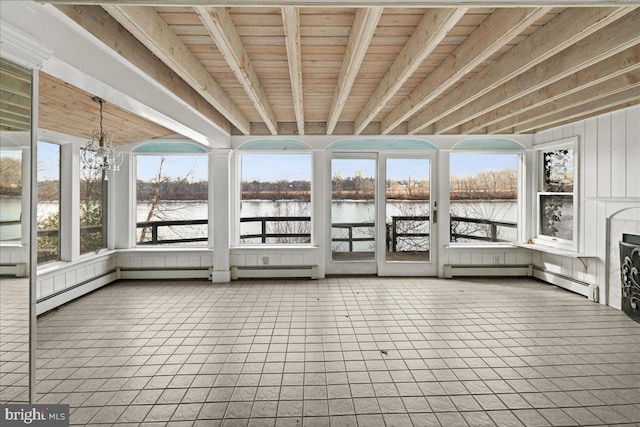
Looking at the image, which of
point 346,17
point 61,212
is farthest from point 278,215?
point 346,17

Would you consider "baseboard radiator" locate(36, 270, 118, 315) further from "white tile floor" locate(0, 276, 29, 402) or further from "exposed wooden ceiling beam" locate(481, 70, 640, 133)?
"exposed wooden ceiling beam" locate(481, 70, 640, 133)

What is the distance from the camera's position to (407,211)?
6398 mm

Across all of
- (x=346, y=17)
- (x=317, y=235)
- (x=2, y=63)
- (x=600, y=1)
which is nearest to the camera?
(x=600, y=1)

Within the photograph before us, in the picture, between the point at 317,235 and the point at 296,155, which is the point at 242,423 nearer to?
the point at 317,235

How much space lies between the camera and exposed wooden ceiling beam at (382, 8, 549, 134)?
2166mm

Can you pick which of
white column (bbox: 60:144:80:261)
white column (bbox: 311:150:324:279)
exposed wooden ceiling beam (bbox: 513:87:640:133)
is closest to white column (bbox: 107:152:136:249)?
white column (bbox: 60:144:80:261)

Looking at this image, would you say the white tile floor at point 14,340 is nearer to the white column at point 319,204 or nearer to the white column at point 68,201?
the white column at point 68,201

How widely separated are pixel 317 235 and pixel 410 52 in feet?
12.9

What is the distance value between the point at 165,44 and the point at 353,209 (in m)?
4.44

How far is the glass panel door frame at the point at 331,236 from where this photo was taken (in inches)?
249

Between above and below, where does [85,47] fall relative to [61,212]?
above


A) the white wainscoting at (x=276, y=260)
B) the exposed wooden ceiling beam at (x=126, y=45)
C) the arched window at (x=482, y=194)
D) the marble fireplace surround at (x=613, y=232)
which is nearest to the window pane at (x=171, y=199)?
the white wainscoting at (x=276, y=260)

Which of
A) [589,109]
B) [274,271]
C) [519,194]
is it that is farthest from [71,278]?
[519,194]

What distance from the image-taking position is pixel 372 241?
6430 mm
